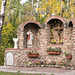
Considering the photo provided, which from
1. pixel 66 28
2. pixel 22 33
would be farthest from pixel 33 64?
pixel 66 28

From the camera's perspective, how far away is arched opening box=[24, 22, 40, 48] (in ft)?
68.7

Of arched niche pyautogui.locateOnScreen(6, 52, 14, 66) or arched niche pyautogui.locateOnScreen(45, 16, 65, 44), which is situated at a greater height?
arched niche pyautogui.locateOnScreen(45, 16, 65, 44)

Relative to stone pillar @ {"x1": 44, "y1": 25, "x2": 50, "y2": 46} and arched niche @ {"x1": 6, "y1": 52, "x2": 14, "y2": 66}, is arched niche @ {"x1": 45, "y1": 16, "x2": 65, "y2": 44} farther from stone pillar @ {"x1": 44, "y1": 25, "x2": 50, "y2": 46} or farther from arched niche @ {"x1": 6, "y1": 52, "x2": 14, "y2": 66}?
arched niche @ {"x1": 6, "y1": 52, "x2": 14, "y2": 66}

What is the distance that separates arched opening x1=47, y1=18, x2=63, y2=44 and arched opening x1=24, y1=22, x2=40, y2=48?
1.48m

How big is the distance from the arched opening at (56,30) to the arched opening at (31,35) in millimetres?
1484

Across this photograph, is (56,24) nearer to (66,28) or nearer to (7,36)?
(66,28)

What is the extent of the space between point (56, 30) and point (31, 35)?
2.66m

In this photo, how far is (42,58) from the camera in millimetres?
19344

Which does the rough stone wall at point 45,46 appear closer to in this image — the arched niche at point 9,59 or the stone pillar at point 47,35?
the stone pillar at point 47,35

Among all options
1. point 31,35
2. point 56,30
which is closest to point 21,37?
point 31,35

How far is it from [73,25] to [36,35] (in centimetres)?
489

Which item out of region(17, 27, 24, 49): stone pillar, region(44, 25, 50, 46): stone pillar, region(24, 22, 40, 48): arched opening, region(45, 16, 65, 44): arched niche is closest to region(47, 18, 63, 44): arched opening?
region(45, 16, 65, 44): arched niche

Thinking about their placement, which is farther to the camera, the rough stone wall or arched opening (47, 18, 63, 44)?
arched opening (47, 18, 63, 44)

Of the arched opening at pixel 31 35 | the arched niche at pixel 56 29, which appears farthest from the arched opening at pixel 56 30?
the arched opening at pixel 31 35
